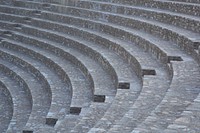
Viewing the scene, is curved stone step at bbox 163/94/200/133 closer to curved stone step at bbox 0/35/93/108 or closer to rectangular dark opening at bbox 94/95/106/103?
rectangular dark opening at bbox 94/95/106/103

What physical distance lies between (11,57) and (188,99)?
8.03 meters

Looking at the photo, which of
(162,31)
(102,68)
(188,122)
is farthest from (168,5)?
(188,122)

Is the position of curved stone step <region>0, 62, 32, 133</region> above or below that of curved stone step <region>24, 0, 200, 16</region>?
below

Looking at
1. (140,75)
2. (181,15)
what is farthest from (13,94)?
(181,15)

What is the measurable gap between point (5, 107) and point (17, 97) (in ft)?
1.17

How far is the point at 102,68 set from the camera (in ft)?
35.7

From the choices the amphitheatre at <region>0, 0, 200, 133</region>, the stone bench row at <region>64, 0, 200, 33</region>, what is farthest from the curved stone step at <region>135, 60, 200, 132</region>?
the stone bench row at <region>64, 0, 200, 33</region>

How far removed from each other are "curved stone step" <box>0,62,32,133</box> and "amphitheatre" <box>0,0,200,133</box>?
2 cm

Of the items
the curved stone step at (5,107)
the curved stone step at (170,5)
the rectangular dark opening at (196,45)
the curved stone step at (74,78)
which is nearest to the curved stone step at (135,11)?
the curved stone step at (170,5)

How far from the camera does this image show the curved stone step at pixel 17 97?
979cm

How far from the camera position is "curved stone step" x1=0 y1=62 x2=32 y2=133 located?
385 inches

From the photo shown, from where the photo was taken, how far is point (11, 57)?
13906 millimetres

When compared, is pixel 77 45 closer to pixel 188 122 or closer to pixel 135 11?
pixel 135 11

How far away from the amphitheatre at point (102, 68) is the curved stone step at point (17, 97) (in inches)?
0.8
